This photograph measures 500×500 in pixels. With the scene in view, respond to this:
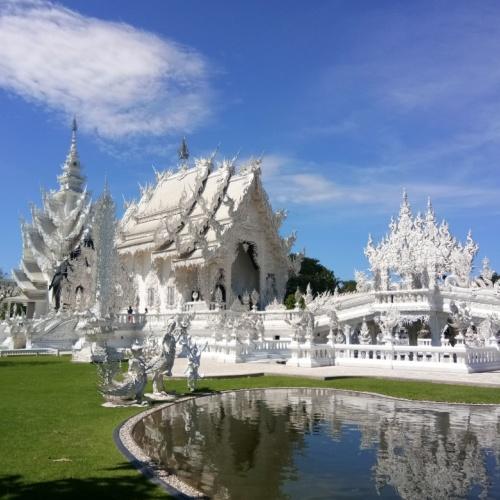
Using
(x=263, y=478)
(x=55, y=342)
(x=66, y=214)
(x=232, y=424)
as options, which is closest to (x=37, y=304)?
(x=66, y=214)

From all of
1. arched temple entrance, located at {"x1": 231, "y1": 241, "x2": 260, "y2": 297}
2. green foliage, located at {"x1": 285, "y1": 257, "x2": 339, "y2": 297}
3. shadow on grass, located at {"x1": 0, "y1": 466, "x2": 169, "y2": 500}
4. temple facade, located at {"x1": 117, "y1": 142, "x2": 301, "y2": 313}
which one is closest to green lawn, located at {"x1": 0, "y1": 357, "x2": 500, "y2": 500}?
shadow on grass, located at {"x1": 0, "y1": 466, "x2": 169, "y2": 500}

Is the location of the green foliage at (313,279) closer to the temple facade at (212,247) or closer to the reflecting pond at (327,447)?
the temple facade at (212,247)

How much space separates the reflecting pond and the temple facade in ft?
63.1

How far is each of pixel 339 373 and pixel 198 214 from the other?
18899mm

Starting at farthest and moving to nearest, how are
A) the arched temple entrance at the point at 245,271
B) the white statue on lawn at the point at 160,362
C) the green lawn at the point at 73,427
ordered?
the arched temple entrance at the point at 245,271
the white statue on lawn at the point at 160,362
the green lawn at the point at 73,427

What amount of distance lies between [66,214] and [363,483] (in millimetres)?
34927

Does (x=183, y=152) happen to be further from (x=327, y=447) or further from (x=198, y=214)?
(x=327, y=447)

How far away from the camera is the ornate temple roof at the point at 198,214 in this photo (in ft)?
95.5

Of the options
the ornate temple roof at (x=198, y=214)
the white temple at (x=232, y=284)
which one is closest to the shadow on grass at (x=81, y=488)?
the white temple at (x=232, y=284)

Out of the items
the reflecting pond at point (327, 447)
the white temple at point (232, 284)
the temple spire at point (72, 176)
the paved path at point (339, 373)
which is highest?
the temple spire at point (72, 176)

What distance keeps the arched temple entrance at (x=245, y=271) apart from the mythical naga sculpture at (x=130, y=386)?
73.5 ft

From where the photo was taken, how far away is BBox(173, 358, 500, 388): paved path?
1214 cm

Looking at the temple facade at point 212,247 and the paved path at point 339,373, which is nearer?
the paved path at point 339,373

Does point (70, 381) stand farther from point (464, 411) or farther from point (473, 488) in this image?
point (473, 488)
